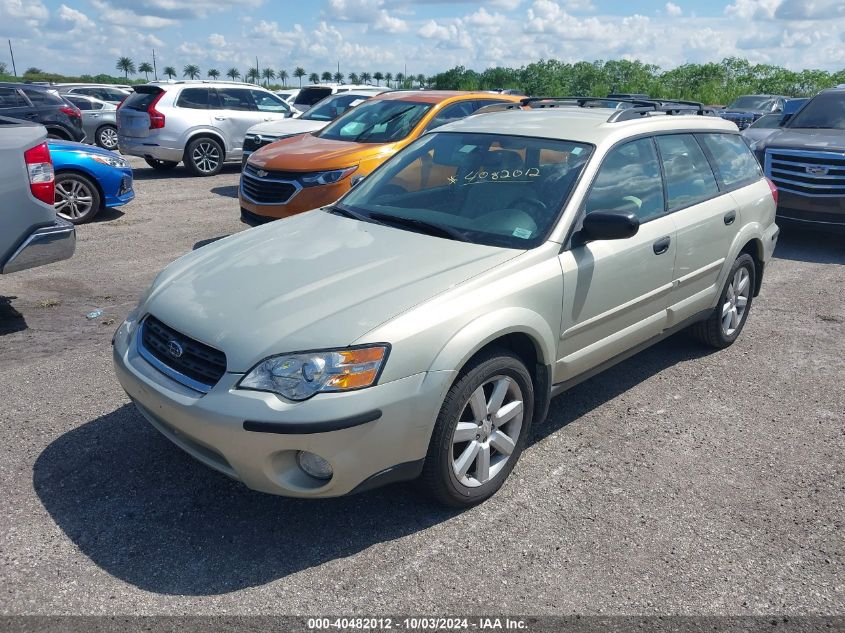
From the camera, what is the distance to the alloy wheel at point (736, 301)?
538 cm

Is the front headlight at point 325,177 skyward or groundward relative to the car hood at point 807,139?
groundward

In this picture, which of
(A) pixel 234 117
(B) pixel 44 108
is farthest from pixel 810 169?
(B) pixel 44 108

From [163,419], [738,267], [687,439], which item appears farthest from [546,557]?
[738,267]

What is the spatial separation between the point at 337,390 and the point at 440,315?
21.7 inches

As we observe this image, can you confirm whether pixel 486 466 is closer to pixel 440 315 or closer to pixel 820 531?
pixel 440 315

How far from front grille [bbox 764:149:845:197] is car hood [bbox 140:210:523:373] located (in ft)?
22.2

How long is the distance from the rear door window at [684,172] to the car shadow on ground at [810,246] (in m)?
4.35

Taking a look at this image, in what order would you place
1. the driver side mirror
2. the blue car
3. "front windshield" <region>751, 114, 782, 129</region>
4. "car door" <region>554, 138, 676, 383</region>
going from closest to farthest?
the driver side mirror
"car door" <region>554, 138, 676, 383</region>
the blue car
"front windshield" <region>751, 114, 782, 129</region>

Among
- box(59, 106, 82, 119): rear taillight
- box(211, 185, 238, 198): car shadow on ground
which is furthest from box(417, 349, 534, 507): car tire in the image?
box(59, 106, 82, 119): rear taillight

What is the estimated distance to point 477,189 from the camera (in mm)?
4168

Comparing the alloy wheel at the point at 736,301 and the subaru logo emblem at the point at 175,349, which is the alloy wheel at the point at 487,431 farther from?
the alloy wheel at the point at 736,301

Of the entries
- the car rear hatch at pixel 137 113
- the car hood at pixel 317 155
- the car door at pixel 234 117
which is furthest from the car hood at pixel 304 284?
the car door at pixel 234 117

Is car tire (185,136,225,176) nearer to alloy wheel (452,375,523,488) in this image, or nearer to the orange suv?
the orange suv

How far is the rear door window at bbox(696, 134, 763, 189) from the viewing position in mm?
5117
